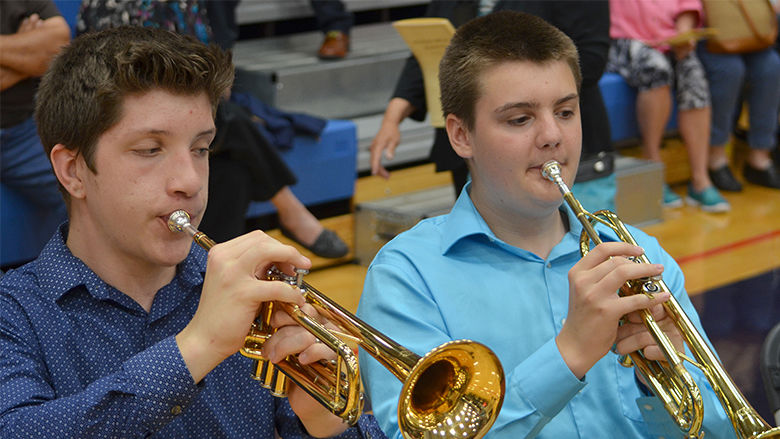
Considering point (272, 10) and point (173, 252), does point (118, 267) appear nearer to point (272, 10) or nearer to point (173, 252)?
point (173, 252)

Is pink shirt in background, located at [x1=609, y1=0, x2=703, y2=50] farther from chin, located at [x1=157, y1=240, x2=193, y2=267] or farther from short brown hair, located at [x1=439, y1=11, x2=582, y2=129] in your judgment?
chin, located at [x1=157, y1=240, x2=193, y2=267]

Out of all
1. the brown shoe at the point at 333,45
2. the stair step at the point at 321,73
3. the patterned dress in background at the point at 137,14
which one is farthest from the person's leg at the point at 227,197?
the brown shoe at the point at 333,45

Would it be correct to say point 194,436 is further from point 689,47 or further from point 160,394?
point 689,47

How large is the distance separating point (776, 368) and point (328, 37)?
383cm

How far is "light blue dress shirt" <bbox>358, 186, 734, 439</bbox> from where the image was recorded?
5.57 ft

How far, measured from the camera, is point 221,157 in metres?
4.21

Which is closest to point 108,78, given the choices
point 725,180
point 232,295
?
point 232,295

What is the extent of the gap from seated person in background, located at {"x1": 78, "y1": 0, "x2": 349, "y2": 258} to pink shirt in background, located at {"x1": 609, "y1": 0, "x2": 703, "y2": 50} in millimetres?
2348

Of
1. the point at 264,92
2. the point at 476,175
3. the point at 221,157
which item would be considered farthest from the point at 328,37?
the point at 476,175

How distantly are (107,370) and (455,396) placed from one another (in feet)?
1.89

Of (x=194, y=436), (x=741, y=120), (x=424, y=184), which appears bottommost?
(x=741, y=120)

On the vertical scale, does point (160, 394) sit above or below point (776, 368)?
above

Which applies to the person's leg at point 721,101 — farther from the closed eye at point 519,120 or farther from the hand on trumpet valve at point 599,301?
the hand on trumpet valve at point 599,301

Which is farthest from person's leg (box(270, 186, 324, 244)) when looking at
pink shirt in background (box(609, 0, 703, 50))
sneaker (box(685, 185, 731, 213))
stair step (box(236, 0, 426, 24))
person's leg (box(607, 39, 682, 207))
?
sneaker (box(685, 185, 731, 213))
